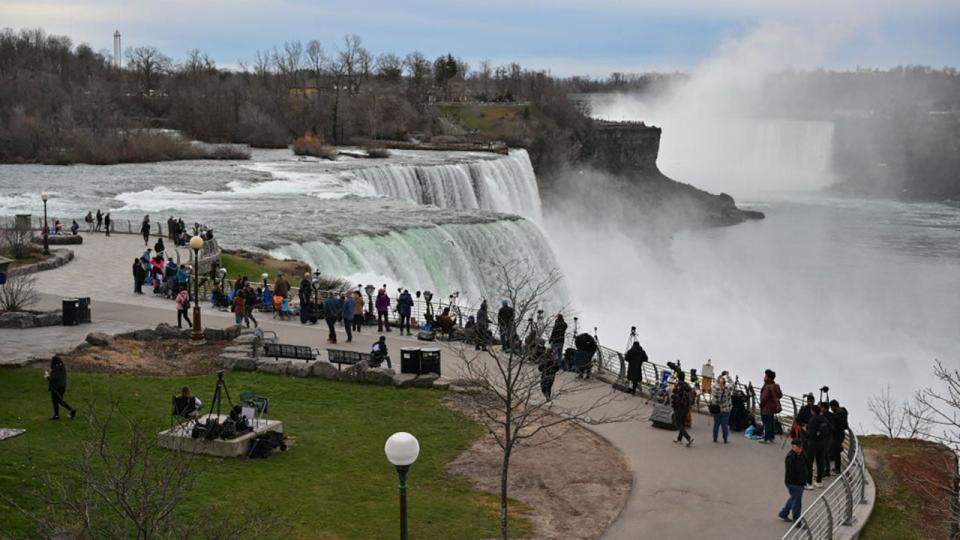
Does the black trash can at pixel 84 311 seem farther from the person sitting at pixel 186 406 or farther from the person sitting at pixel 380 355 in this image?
the person sitting at pixel 186 406

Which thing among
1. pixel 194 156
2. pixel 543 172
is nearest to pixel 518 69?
pixel 543 172

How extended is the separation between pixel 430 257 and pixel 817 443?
19.9 meters

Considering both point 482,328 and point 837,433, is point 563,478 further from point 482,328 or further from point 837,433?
point 482,328

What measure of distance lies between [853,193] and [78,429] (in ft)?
336

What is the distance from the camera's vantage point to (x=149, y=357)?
1778cm

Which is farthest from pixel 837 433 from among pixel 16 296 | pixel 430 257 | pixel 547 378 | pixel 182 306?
pixel 430 257

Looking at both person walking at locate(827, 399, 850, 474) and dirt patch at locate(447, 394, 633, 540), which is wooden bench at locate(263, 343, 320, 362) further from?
person walking at locate(827, 399, 850, 474)


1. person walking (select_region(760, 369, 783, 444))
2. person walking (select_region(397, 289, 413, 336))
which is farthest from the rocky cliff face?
person walking (select_region(760, 369, 783, 444))

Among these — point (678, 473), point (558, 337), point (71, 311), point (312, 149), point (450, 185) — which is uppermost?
point (312, 149)

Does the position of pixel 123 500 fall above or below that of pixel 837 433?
above

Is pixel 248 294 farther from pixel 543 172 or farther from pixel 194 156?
pixel 543 172

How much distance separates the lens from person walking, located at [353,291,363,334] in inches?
821

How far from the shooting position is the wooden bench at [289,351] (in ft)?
57.7

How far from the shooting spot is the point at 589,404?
649 inches
